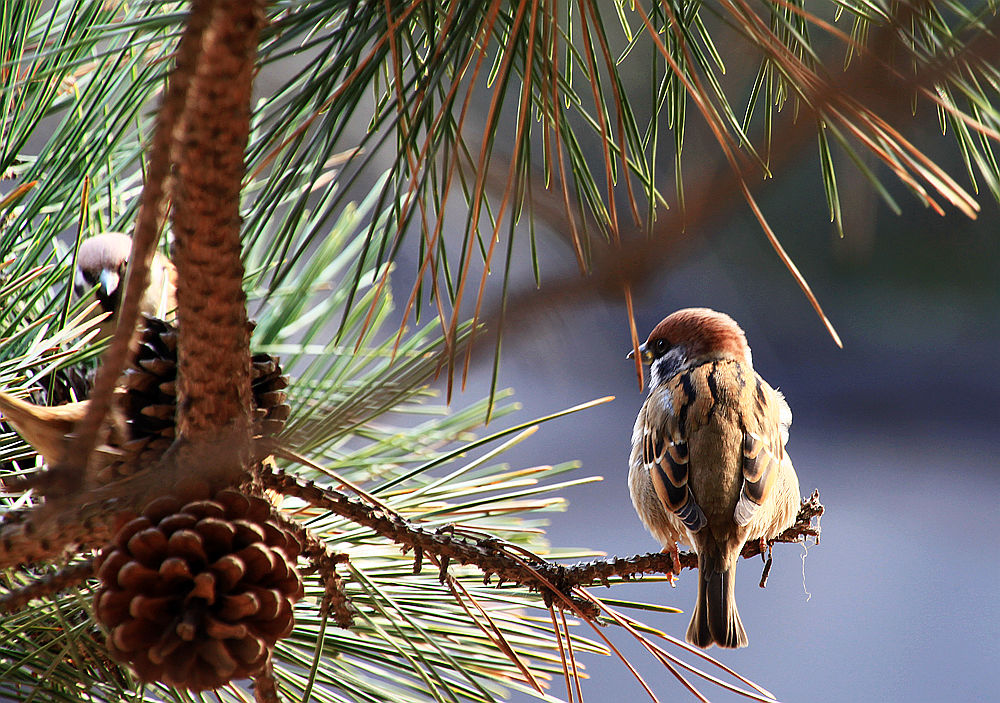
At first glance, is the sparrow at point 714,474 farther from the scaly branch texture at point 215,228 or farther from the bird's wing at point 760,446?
the scaly branch texture at point 215,228

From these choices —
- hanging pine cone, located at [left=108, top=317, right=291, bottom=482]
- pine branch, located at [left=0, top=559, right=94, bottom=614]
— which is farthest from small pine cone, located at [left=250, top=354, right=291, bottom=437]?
pine branch, located at [left=0, top=559, right=94, bottom=614]

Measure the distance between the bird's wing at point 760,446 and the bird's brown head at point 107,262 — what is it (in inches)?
24.6

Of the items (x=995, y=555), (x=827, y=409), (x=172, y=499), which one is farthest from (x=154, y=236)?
(x=995, y=555)

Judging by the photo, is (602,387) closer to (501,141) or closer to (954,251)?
(501,141)

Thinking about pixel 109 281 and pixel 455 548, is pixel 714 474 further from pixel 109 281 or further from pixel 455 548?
pixel 109 281

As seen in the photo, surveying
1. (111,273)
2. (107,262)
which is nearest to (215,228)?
(107,262)

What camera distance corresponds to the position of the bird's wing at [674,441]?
0.91 m

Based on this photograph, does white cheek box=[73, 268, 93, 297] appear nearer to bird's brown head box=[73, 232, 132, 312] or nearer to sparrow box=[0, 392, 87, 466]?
bird's brown head box=[73, 232, 132, 312]

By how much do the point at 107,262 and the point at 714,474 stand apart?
2.11ft

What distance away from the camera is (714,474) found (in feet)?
3.05

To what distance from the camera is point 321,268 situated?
0.64m

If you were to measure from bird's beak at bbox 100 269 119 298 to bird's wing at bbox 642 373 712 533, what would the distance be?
1.99 feet

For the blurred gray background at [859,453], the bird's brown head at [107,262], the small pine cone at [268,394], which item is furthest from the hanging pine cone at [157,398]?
the blurred gray background at [859,453]

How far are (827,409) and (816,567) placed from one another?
1.87 ft
